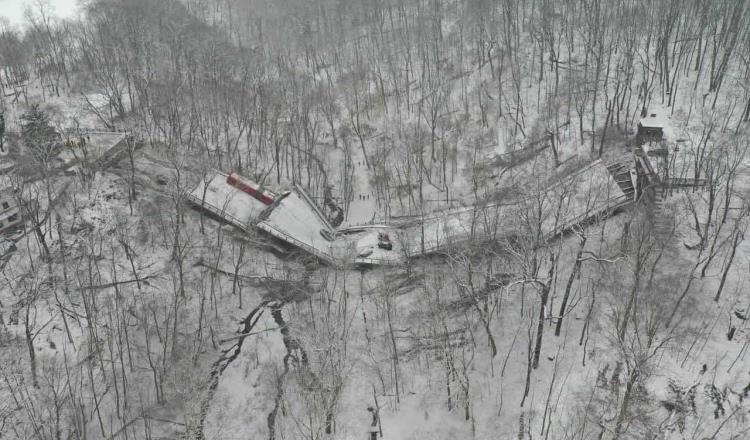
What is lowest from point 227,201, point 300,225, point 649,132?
point 300,225

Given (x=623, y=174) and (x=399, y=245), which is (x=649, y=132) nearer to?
(x=623, y=174)

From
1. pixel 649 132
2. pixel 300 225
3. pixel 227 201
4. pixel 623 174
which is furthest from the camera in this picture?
pixel 649 132

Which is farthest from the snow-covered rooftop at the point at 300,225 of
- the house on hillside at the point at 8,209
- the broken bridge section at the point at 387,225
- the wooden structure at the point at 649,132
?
the wooden structure at the point at 649,132

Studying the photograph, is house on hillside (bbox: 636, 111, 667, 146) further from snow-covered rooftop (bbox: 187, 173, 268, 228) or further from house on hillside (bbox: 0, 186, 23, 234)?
house on hillside (bbox: 0, 186, 23, 234)

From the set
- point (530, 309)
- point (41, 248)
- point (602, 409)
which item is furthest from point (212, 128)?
point (602, 409)

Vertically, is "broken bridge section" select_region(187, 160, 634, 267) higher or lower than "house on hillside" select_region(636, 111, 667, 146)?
lower

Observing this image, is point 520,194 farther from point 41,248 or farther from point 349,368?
point 41,248

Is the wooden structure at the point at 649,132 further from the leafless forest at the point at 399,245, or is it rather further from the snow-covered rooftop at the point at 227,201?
the snow-covered rooftop at the point at 227,201

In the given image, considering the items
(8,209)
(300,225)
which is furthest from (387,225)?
(8,209)

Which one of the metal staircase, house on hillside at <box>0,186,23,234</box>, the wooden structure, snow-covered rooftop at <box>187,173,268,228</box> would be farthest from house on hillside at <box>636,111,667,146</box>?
house on hillside at <box>0,186,23,234</box>
